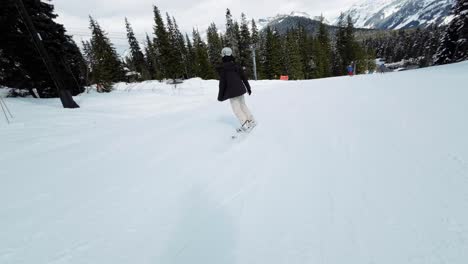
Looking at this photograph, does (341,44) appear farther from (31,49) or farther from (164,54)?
(31,49)

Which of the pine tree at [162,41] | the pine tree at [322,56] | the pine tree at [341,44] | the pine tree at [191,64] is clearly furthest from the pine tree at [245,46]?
the pine tree at [341,44]

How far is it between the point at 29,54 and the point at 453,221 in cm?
1607

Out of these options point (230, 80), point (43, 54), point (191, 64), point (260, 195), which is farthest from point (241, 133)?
point (191, 64)

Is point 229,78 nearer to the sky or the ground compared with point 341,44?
nearer to the ground

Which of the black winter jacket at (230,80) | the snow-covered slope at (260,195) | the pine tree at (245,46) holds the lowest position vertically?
the snow-covered slope at (260,195)

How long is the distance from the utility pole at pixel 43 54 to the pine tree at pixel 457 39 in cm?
3312

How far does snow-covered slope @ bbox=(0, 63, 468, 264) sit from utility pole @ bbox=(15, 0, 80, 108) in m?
4.65

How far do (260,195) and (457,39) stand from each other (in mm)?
36372

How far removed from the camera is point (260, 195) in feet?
9.25

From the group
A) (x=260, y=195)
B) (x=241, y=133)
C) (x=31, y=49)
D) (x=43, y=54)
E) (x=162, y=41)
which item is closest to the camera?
(x=260, y=195)

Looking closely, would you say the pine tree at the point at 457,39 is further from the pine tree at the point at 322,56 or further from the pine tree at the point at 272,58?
the pine tree at the point at 322,56

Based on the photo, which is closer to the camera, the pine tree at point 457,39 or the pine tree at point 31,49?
the pine tree at point 31,49

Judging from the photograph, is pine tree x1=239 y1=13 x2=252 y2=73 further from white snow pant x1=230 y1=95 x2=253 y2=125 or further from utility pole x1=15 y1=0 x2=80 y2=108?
white snow pant x1=230 y1=95 x2=253 y2=125

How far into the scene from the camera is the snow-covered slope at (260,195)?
201 centimetres
